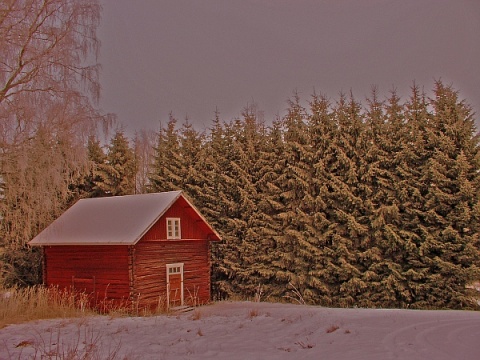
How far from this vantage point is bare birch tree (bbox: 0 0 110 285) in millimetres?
12039

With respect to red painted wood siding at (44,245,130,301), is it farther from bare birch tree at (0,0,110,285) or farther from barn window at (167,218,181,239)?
bare birch tree at (0,0,110,285)

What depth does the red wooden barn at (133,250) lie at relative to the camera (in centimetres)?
1847

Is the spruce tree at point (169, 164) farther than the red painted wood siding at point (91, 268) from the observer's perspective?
Yes

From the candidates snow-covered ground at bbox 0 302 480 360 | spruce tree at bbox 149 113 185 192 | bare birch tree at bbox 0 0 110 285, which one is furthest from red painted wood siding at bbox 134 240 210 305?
snow-covered ground at bbox 0 302 480 360

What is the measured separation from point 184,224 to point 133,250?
12.0 ft

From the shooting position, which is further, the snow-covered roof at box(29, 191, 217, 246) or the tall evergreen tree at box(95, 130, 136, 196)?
the tall evergreen tree at box(95, 130, 136, 196)

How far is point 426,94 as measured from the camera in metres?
19.4

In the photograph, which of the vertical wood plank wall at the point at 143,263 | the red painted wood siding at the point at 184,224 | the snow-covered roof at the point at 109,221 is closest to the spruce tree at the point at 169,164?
the snow-covered roof at the point at 109,221

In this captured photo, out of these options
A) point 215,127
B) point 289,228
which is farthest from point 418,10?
point 289,228

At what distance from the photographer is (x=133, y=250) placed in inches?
722

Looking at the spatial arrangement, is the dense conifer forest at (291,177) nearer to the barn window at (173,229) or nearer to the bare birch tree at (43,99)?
the bare birch tree at (43,99)

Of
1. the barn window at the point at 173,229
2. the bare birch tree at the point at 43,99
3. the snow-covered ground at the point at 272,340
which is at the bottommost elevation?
the snow-covered ground at the point at 272,340

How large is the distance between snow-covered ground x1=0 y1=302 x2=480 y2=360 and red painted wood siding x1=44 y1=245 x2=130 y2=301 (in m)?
8.80

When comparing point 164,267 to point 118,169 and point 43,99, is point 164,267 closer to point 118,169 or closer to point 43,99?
point 43,99
